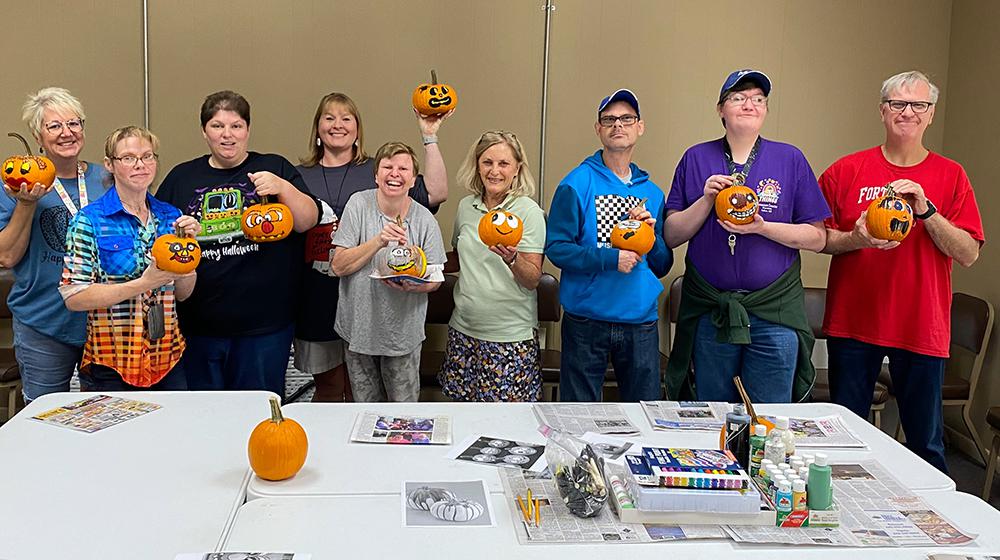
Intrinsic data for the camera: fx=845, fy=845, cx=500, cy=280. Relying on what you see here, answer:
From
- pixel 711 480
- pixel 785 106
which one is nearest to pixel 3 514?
pixel 711 480

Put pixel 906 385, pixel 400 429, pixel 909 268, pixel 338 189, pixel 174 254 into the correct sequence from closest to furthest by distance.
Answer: pixel 400 429, pixel 174 254, pixel 909 268, pixel 906 385, pixel 338 189

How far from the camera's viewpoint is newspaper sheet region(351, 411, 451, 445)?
2199 mm

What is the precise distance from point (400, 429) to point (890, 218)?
1846 mm

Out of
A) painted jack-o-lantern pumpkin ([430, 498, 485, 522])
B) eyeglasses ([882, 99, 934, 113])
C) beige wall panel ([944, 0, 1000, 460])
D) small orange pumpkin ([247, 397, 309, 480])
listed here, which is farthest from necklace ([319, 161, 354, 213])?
beige wall panel ([944, 0, 1000, 460])

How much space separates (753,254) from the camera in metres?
2.99

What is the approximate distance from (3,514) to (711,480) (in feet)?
4.80

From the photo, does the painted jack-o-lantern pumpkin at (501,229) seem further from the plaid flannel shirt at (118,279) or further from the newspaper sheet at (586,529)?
the newspaper sheet at (586,529)

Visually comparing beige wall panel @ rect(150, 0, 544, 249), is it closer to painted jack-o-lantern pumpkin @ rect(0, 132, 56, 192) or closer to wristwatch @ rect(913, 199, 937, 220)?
painted jack-o-lantern pumpkin @ rect(0, 132, 56, 192)

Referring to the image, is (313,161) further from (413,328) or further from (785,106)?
(785,106)

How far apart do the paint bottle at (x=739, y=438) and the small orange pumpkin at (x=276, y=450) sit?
1.00 meters

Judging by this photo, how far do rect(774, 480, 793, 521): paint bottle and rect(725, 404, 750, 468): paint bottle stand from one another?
0.22m

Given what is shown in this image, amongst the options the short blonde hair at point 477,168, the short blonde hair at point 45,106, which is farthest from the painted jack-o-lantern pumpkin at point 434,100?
the short blonde hair at point 45,106

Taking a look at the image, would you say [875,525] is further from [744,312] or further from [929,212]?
[929,212]

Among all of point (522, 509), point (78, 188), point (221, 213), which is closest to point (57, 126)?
point (78, 188)
